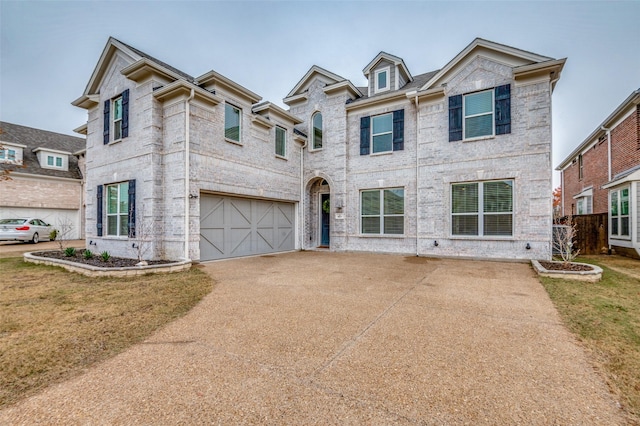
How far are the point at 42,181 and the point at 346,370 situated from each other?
23.4 metres

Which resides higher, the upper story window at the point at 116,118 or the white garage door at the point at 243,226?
the upper story window at the point at 116,118

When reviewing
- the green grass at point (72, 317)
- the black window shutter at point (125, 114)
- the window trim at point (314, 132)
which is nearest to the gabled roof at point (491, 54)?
the window trim at point (314, 132)

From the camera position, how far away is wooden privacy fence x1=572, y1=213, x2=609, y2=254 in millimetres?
12258

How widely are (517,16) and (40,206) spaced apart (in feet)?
89.9

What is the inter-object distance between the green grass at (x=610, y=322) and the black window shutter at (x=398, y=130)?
682 centimetres

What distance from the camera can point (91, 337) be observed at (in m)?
3.59

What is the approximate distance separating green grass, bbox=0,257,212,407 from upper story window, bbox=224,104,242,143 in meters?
5.22

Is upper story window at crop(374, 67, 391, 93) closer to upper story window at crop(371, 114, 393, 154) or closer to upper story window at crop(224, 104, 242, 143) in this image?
upper story window at crop(371, 114, 393, 154)

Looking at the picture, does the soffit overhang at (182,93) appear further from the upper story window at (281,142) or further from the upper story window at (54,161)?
the upper story window at (54,161)

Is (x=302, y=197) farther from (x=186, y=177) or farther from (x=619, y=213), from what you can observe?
(x=619, y=213)

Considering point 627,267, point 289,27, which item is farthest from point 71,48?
point 627,267

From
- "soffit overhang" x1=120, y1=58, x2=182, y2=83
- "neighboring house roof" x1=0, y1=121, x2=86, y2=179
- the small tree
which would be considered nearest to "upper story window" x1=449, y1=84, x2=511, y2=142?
the small tree

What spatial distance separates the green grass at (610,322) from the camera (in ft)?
8.52

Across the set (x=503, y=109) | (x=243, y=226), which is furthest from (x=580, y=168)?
(x=243, y=226)
